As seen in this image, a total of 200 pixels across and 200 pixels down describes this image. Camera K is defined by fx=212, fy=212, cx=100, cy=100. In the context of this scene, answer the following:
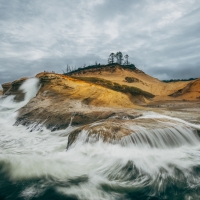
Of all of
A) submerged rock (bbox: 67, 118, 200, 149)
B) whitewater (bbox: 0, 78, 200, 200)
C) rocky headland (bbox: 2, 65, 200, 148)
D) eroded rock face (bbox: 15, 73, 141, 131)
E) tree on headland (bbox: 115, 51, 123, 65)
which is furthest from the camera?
tree on headland (bbox: 115, 51, 123, 65)

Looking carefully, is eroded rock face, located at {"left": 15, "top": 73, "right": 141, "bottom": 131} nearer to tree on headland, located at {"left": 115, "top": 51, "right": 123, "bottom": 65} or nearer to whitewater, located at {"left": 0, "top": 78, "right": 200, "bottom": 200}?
whitewater, located at {"left": 0, "top": 78, "right": 200, "bottom": 200}

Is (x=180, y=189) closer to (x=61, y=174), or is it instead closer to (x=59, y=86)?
(x=61, y=174)

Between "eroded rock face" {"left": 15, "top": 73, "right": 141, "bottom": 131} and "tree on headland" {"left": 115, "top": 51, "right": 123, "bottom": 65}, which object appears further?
"tree on headland" {"left": 115, "top": 51, "right": 123, "bottom": 65}

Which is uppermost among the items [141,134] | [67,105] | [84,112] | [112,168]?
[67,105]

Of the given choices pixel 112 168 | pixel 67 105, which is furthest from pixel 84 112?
pixel 112 168

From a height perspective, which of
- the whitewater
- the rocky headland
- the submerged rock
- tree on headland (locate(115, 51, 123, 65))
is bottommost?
the whitewater

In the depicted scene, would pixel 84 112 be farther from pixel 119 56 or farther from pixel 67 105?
pixel 119 56

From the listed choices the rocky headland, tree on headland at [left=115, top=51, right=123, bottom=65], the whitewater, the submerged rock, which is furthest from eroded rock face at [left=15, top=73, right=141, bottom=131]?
tree on headland at [left=115, top=51, right=123, bottom=65]

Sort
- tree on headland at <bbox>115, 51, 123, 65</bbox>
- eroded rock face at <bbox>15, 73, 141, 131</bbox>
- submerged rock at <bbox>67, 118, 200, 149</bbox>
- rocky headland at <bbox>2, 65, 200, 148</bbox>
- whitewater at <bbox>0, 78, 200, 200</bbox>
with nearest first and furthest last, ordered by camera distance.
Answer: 1. whitewater at <bbox>0, 78, 200, 200</bbox>
2. submerged rock at <bbox>67, 118, 200, 149</bbox>
3. rocky headland at <bbox>2, 65, 200, 148</bbox>
4. eroded rock face at <bbox>15, 73, 141, 131</bbox>
5. tree on headland at <bbox>115, 51, 123, 65</bbox>

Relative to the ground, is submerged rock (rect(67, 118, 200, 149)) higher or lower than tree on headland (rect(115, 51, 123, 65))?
lower
